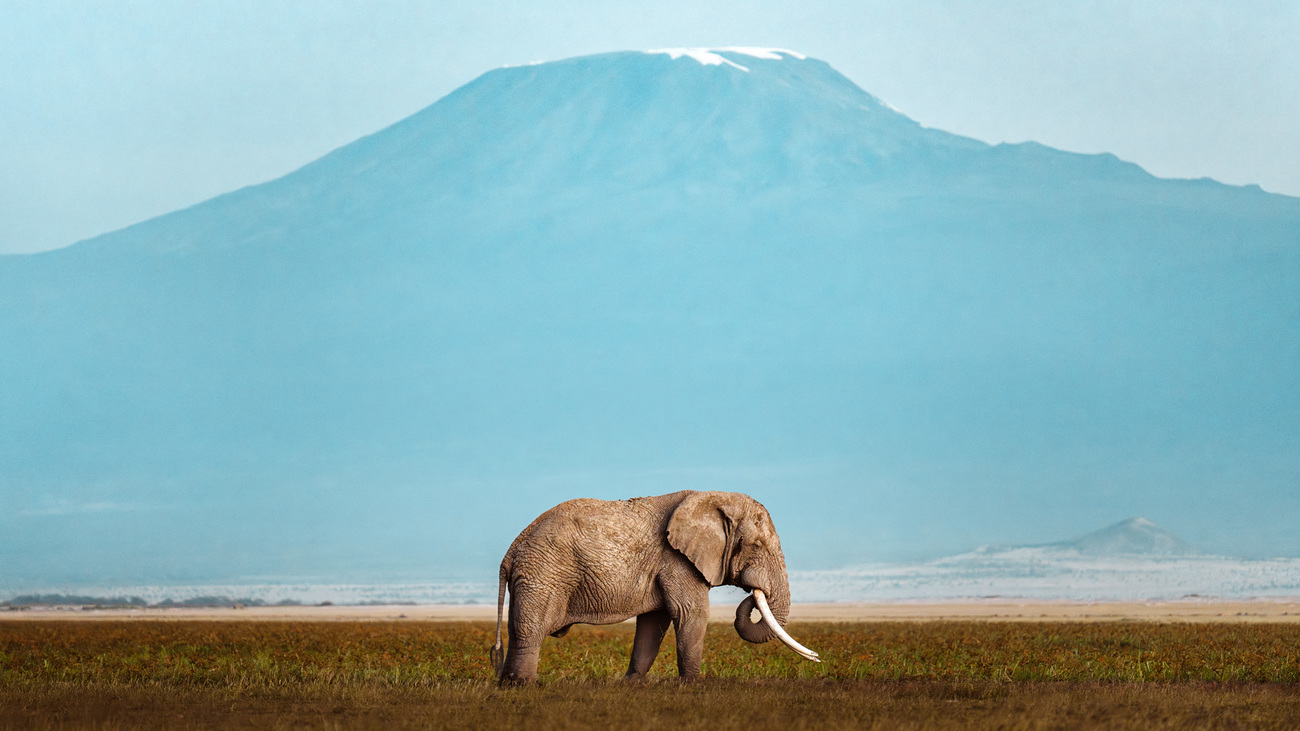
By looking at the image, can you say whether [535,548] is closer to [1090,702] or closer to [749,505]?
[749,505]

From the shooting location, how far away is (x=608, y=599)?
19859 millimetres

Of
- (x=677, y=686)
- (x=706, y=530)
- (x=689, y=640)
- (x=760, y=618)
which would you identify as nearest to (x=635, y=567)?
(x=706, y=530)

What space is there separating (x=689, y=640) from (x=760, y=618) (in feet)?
3.95

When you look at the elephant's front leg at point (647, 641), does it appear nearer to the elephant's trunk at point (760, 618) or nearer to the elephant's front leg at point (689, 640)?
the elephant's front leg at point (689, 640)

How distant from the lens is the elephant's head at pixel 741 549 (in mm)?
20109

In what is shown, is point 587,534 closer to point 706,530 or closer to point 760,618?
point 706,530

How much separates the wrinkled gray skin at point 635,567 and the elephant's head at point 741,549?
0.01 m

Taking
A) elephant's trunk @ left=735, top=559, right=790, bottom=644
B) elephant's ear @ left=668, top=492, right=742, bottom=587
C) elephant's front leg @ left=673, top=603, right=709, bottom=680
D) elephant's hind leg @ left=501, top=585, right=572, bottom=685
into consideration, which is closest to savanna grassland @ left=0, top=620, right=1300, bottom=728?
elephant's hind leg @ left=501, top=585, right=572, bottom=685

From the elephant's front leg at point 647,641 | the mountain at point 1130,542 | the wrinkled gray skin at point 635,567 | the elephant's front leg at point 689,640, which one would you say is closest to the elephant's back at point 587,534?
the wrinkled gray skin at point 635,567

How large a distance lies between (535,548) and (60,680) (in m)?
8.00

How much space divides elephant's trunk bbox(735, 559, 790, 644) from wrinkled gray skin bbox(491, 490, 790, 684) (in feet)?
0.06

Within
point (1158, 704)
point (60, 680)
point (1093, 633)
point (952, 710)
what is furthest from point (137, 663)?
point (1093, 633)

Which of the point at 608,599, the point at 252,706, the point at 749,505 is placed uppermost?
the point at 749,505

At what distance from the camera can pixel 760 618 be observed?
2069 cm
